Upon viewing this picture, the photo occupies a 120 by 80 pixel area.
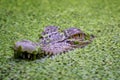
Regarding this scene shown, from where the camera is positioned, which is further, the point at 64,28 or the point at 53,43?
the point at 64,28

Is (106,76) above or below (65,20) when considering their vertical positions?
below

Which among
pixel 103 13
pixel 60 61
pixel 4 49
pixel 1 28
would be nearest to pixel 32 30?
pixel 1 28

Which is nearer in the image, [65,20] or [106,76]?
[106,76]

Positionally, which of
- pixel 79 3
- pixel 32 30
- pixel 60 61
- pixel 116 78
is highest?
pixel 79 3

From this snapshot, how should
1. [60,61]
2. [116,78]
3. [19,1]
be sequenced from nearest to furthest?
[116,78] < [60,61] < [19,1]

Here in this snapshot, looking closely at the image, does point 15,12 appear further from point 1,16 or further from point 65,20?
point 65,20

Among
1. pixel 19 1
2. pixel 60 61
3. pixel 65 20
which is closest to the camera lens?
pixel 60 61

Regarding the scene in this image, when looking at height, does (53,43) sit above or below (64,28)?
below
